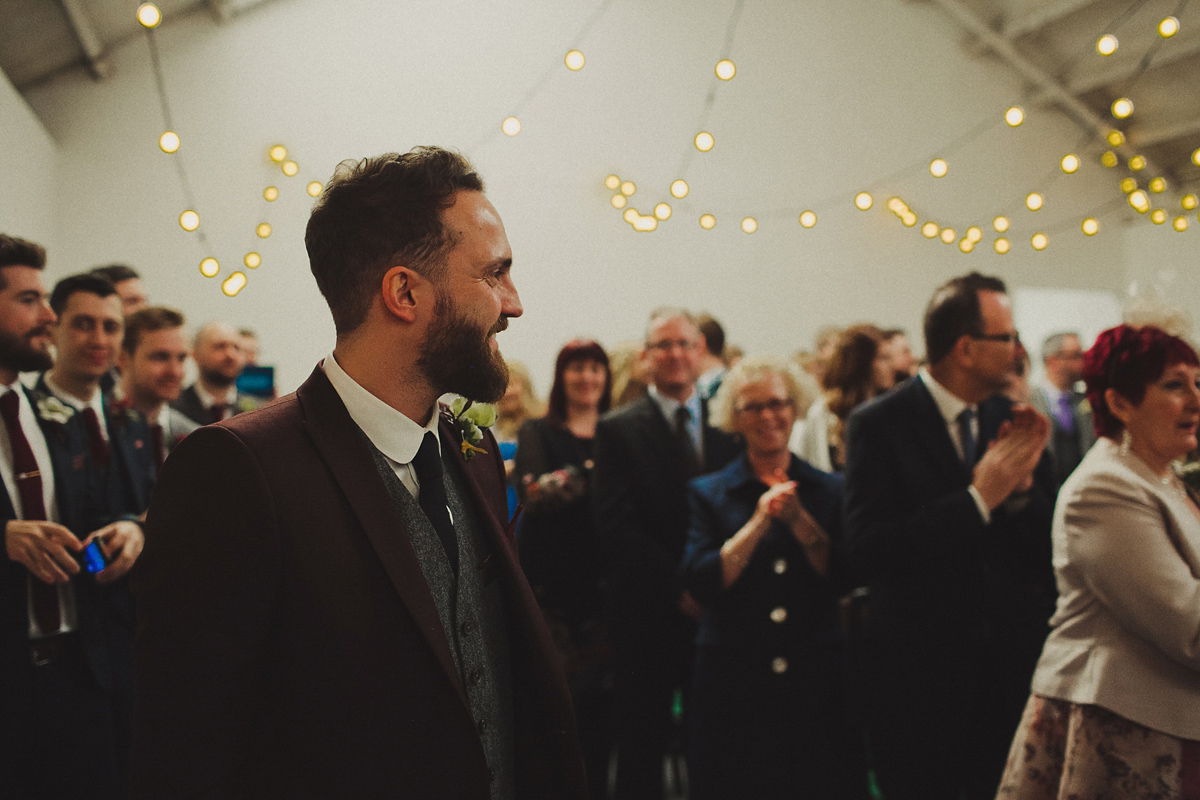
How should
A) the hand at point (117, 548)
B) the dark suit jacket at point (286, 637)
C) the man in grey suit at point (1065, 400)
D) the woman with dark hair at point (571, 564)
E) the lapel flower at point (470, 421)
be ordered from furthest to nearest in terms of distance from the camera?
the man in grey suit at point (1065, 400) → the woman with dark hair at point (571, 564) → the hand at point (117, 548) → the lapel flower at point (470, 421) → the dark suit jacket at point (286, 637)

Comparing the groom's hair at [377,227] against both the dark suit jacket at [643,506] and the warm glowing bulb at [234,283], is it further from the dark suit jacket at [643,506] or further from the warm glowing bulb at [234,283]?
the dark suit jacket at [643,506]

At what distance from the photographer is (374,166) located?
1.19 metres

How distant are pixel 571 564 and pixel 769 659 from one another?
957mm

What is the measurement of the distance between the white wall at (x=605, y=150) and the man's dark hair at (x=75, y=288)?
61 centimetres

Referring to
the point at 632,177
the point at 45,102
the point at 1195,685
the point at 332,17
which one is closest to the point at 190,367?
the point at 45,102

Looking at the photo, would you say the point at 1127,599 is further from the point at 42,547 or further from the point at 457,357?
the point at 42,547

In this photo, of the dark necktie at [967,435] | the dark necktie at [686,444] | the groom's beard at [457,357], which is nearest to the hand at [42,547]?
the groom's beard at [457,357]

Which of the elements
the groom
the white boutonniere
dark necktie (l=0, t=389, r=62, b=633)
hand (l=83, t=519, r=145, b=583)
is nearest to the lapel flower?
the groom

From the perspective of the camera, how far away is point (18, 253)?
2.01 metres

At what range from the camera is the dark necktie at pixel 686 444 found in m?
3.02

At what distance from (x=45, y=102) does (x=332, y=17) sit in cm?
135

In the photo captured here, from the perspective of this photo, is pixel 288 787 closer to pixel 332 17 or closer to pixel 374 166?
pixel 374 166

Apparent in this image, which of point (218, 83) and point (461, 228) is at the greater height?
point (218, 83)

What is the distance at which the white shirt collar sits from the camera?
1.17 meters
